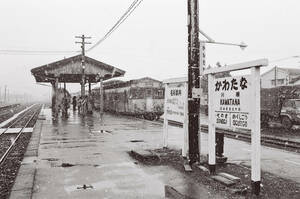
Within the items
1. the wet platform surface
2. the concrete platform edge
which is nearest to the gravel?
the concrete platform edge

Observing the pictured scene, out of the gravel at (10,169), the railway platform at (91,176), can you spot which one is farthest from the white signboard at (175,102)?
the gravel at (10,169)

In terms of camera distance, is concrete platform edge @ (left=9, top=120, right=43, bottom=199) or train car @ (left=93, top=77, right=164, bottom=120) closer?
concrete platform edge @ (left=9, top=120, right=43, bottom=199)

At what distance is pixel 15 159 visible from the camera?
11.0 metres

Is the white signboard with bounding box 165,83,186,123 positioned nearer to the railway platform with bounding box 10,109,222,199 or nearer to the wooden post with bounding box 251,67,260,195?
the railway platform with bounding box 10,109,222,199

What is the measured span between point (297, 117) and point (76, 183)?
1680cm

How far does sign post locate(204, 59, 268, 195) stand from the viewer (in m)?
5.74

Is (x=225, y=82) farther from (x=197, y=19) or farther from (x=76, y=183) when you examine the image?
(x=76, y=183)

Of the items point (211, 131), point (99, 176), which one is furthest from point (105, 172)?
point (211, 131)

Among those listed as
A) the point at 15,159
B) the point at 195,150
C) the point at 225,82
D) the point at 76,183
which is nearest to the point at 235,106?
the point at 225,82

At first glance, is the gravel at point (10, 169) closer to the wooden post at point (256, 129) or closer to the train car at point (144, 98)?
the wooden post at point (256, 129)

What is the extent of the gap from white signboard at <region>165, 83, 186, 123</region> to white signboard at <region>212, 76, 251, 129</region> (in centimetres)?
214

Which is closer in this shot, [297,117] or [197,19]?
[197,19]

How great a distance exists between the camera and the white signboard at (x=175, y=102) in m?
9.15

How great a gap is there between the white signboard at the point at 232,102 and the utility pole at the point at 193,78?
890 mm
